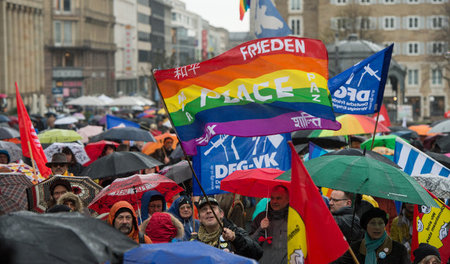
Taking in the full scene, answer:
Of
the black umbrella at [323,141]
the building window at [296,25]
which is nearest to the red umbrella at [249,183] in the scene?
the black umbrella at [323,141]

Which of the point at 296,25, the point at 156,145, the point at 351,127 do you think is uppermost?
the point at 296,25

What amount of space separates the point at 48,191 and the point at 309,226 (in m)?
4.08

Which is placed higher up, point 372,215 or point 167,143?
point 372,215

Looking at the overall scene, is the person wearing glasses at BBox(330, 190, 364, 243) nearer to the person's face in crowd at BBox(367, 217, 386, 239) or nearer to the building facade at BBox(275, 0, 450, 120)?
the person's face in crowd at BBox(367, 217, 386, 239)

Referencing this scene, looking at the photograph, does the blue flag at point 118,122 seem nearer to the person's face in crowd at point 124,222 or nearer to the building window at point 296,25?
the person's face in crowd at point 124,222

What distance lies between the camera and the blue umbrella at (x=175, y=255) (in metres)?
5.06

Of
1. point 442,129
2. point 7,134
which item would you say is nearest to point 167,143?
point 7,134

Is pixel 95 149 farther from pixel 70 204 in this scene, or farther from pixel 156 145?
pixel 70 204

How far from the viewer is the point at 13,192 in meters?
8.66

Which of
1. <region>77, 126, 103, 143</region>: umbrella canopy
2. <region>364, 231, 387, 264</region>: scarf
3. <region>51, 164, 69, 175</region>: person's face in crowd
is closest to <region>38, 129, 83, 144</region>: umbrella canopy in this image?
<region>77, 126, 103, 143</region>: umbrella canopy

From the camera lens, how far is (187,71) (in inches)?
311

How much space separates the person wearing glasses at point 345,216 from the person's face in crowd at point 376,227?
0.19 m

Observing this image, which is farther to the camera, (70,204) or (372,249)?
(70,204)

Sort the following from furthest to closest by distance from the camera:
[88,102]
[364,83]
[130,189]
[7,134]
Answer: [88,102]
[7,134]
[364,83]
[130,189]
